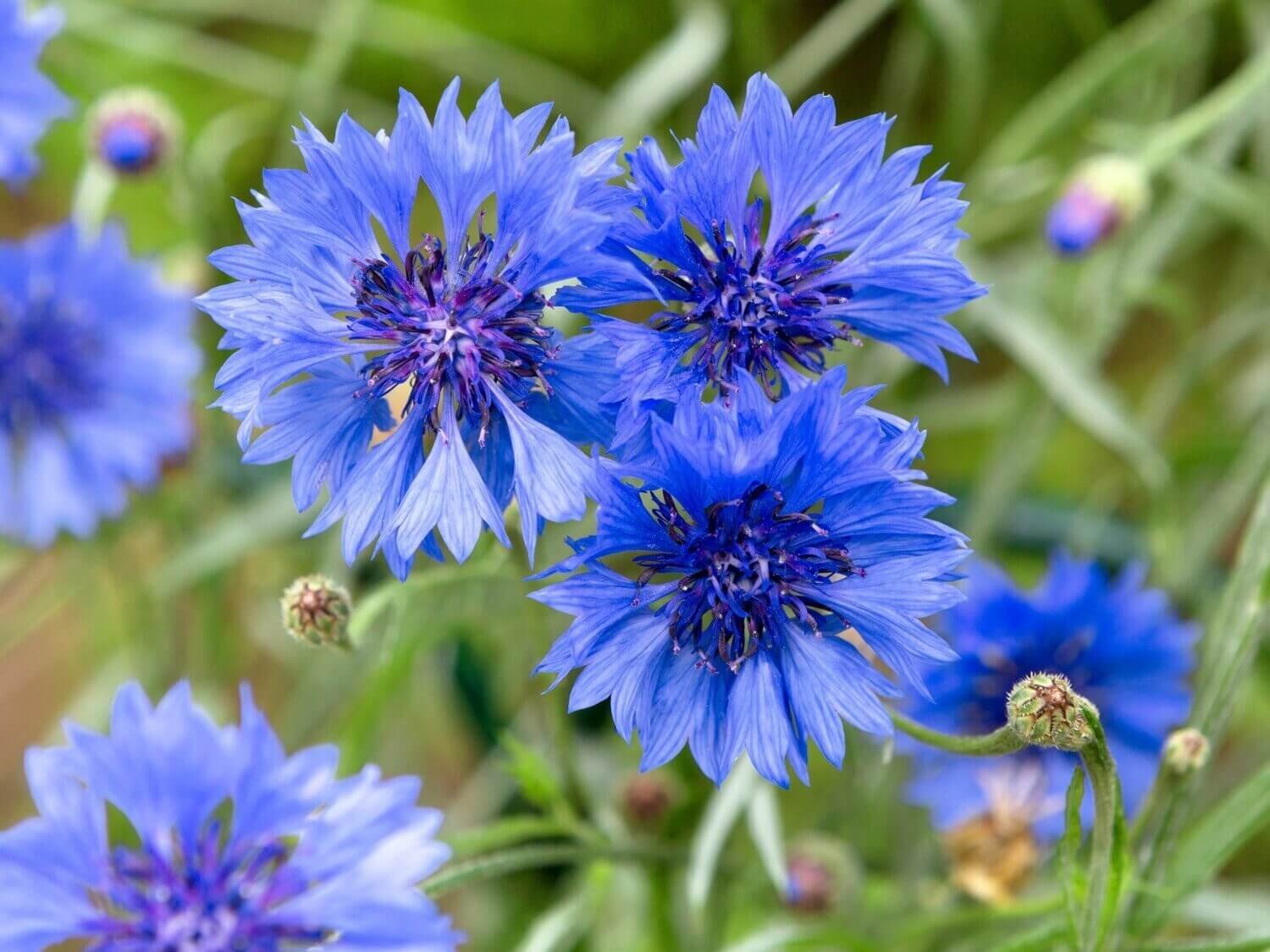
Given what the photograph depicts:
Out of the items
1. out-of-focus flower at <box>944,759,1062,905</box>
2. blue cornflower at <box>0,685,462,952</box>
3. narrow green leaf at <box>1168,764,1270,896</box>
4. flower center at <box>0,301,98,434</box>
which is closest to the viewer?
blue cornflower at <box>0,685,462,952</box>

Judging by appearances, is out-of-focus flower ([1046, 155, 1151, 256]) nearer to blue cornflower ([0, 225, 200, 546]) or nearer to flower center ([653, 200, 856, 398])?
flower center ([653, 200, 856, 398])

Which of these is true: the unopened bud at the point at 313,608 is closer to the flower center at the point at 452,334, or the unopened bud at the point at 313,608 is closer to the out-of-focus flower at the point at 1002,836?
the flower center at the point at 452,334

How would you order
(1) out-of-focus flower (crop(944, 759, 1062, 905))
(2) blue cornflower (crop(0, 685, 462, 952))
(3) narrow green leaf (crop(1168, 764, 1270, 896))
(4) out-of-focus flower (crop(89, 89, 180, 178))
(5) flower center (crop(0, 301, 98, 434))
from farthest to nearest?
(5) flower center (crop(0, 301, 98, 434)), (4) out-of-focus flower (crop(89, 89, 180, 178)), (1) out-of-focus flower (crop(944, 759, 1062, 905)), (3) narrow green leaf (crop(1168, 764, 1270, 896)), (2) blue cornflower (crop(0, 685, 462, 952))

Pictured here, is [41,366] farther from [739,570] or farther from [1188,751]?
[1188,751]

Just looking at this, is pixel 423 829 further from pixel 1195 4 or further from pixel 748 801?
pixel 1195 4

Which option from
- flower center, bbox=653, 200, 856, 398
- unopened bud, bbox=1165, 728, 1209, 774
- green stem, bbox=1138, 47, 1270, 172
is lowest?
unopened bud, bbox=1165, 728, 1209, 774

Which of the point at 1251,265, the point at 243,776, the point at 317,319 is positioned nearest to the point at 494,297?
the point at 317,319

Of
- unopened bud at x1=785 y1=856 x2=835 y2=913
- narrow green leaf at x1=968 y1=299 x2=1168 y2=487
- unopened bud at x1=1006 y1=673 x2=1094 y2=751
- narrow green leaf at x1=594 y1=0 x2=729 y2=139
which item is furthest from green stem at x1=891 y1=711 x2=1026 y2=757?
narrow green leaf at x1=594 y1=0 x2=729 y2=139
